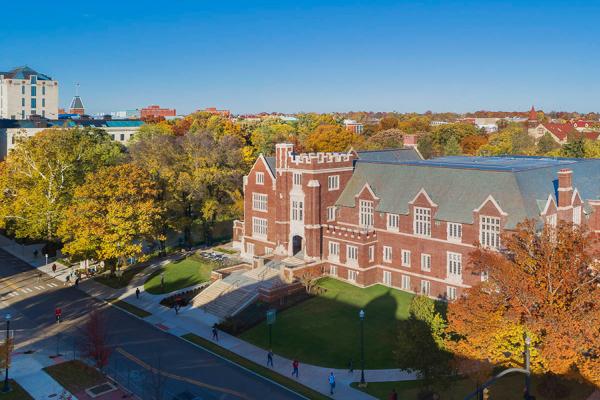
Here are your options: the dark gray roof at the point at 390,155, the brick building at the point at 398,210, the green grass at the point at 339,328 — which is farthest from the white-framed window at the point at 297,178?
the green grass at the point at 339,328

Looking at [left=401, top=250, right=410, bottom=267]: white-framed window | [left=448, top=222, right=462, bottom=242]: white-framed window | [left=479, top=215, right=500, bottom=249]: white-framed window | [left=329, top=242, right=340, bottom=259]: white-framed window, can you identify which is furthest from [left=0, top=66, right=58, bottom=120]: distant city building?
[left=479, top=215, right=500, bottom=249]: white-framed window

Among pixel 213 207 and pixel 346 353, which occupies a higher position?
pixel 213 207

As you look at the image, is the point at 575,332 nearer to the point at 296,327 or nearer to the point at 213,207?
the point at 296,327

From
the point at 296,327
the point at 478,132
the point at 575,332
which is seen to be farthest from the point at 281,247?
the point at 478,132

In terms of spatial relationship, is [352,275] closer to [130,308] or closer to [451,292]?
[451,292]

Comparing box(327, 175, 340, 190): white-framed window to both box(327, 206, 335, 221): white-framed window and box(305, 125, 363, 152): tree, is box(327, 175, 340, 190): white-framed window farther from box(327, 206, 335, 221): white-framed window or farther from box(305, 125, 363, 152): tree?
box(305, 125, 363, 152): tree

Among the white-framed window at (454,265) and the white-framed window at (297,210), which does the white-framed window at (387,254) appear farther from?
the white-framed window at (297,210)
